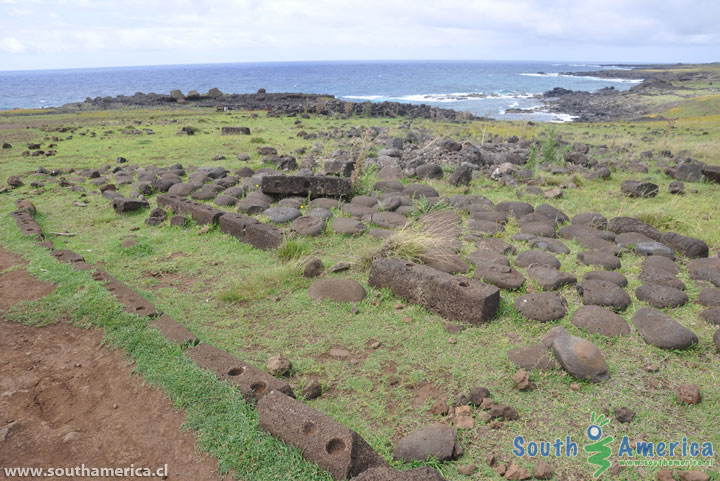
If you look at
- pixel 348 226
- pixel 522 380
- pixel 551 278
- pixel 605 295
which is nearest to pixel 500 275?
pixel 551 278

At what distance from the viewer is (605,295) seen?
4504 mm

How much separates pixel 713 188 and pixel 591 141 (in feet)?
30.5

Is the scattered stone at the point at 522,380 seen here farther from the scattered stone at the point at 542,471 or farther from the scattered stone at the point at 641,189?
the scattered stone at the point at 641,189

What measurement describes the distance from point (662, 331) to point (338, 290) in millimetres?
3034

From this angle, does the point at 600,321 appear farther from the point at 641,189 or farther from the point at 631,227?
the point at 641,189

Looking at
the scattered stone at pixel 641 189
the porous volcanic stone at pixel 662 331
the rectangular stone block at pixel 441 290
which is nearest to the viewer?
the porous volcanic stone at pixel 662 331

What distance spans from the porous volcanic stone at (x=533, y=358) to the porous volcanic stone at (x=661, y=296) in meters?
1.64

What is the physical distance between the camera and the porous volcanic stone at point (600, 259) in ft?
17.8

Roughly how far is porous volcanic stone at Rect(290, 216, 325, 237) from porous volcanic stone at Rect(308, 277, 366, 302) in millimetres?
1553

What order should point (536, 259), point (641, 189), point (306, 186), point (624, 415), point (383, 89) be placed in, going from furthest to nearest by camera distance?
point (383, 89) → point (641, 189) → point (306, 186) → point (536, 259) → point (624, 415)

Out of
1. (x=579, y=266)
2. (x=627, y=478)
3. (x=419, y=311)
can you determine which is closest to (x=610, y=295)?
(x=579, y=266)

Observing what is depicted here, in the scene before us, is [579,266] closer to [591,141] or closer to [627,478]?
[627,478]

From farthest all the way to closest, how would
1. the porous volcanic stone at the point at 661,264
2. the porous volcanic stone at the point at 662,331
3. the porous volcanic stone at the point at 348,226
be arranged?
1. the porous volcanic stone at the point at 348,226
2. the porous volcanic stone at the point at 661,264
3. the porous volcanic stone at the point at 662,331

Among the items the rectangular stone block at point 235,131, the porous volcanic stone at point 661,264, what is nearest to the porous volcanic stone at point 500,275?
the porous volcanic stone at point 661,264
